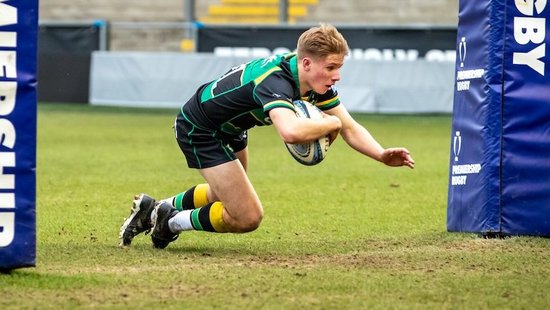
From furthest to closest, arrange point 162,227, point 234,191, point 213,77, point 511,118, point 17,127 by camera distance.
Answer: point 213,77, point 511,118, point 162,227, point 234,191, point 17,127

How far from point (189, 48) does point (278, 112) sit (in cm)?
1996

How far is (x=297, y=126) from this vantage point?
20.2 feet

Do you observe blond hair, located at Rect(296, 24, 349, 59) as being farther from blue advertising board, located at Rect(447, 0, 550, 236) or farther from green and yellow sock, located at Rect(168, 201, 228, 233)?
blue advertising board, located at Rect(447, 0, 550, 236)

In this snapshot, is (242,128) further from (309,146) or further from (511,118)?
(511,118)

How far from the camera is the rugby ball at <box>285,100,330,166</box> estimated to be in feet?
21.0

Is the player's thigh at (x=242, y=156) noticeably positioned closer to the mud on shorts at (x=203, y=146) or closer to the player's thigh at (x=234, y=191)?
the mud on shorts at (x=203, y=146)

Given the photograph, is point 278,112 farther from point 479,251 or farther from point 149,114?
point 149,114

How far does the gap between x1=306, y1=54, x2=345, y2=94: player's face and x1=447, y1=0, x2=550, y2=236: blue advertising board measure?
52.2 inches

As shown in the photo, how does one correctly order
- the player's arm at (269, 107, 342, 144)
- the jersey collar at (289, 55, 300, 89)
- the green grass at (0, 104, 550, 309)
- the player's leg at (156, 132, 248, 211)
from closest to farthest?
the green grass at (0, 104, 550, 309) < the player's arm at (269, 107, 342, 144) < the jersey collar at (289, 55, 300, 89) < the player's leg at (156, 132, 248, 211)

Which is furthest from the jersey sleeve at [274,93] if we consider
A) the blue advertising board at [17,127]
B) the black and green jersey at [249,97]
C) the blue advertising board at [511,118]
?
the blue advertising board at [511,118]

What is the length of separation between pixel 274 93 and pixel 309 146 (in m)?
0.36

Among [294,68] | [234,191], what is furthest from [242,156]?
[294,68]

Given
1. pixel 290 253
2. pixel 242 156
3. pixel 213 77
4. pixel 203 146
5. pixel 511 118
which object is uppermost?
pixel 511 118

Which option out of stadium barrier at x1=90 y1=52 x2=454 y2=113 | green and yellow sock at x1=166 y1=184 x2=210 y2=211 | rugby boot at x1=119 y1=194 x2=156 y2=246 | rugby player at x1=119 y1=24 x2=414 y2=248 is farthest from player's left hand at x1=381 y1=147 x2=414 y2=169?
stadium barrier at x1=90 y1=52 x2=454 y2=113
